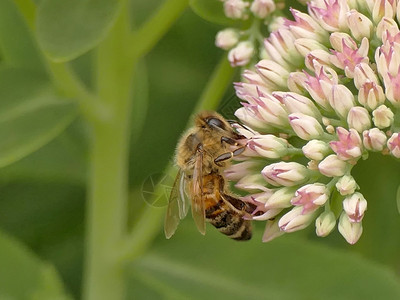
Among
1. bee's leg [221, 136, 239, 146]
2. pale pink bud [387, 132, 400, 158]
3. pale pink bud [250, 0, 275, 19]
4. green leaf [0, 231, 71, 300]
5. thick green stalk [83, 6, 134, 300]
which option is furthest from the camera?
green leaf [0, 231, 71, 300]

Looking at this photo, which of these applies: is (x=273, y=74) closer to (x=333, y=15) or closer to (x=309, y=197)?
(x=333, y=15)

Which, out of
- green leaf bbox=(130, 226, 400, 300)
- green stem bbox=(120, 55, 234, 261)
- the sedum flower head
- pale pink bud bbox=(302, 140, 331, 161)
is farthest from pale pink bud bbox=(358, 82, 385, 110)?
green leaf bbox=(130, 226, 400, 300)

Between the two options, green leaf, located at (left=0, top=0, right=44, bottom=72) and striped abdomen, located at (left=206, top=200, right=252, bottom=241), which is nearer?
striped abdomen, located at (left=206, top=200, right=252, bottom=241)

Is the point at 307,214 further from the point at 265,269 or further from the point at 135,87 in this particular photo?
the point at 135,87

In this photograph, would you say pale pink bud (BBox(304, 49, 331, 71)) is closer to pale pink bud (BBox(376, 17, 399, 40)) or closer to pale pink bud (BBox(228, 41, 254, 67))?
pale pink bud (BBox(376, 17, 399, 40))

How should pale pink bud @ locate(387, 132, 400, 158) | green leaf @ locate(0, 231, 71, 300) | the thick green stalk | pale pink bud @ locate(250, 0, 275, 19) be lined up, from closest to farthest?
1. pale pink bud @ locate(387, 132, 400, 158)
2. pale pink bud @ locate(250, 0, 275, 19)
3. the thick green stalk
4. green leaf @ locate(0, 231, 71, 300)

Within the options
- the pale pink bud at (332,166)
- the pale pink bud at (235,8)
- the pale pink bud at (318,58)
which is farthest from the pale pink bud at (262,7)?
the pale pink bud at (332,166)

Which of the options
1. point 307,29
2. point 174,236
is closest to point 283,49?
point 307,29

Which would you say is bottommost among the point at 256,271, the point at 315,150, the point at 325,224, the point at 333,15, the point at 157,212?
the point at 256,271

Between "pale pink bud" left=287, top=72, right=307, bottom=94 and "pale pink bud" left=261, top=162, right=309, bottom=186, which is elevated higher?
"pale pink bud" left=287, top=72, right=307, bottom=94
